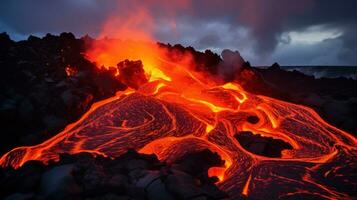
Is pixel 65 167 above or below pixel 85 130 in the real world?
below

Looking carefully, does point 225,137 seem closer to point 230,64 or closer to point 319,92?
point 230,64

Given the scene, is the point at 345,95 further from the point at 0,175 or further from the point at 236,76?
the point at 0,175

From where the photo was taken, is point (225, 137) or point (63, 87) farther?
point (63, 87)

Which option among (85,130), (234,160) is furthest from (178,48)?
(234,160)

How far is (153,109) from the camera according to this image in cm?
1691

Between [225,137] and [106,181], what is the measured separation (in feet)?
21.0

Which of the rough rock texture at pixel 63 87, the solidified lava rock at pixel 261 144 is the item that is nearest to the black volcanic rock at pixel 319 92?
the rough rock texture at pixel 63 87

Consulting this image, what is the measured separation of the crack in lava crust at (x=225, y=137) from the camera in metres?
12.8

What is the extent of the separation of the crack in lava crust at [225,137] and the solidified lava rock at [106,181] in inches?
59.6

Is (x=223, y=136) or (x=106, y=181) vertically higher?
(x=223, y=136)

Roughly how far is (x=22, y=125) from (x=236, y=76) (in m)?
11.0

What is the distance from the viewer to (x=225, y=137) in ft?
50.8

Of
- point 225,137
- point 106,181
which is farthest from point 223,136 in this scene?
point 106,181

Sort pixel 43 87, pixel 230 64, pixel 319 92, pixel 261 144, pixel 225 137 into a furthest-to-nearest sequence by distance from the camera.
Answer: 1. pixel 319 92
2. pixel 230 64
3. pixel 43 87
4. pixel 225 137
5. pixel 261 144
